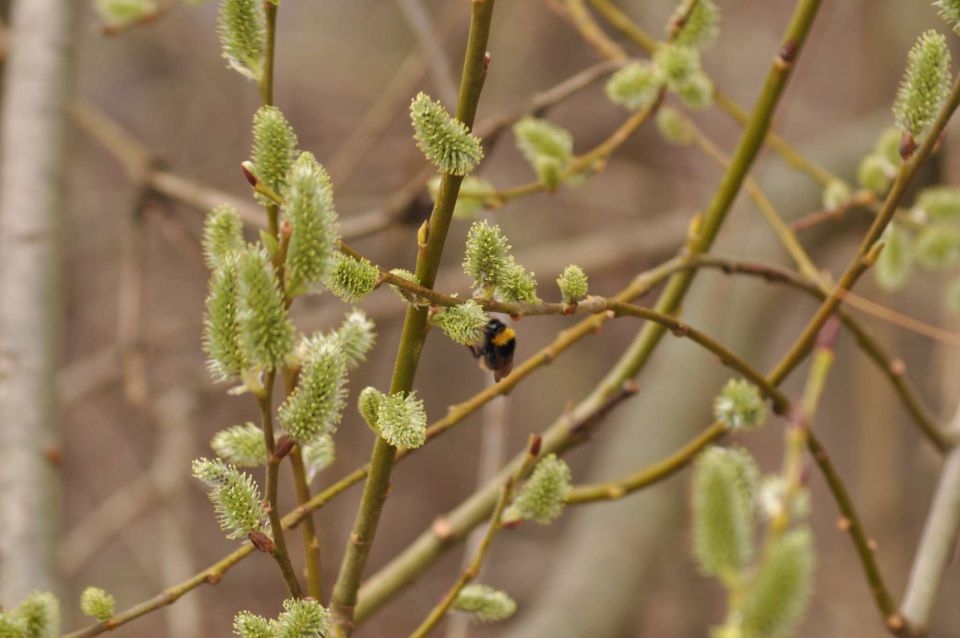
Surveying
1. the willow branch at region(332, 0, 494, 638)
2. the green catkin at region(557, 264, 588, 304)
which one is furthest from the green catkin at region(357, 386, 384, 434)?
the green catkin at region(557, 264, 588, 304)

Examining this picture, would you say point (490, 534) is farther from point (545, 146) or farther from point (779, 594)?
point (545, 146)

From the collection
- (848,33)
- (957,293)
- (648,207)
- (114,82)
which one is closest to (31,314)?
(957,293)

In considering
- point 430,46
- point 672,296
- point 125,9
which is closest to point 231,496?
point 672,296

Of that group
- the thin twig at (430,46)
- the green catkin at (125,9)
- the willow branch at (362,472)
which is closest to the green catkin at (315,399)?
the willow branch at (362,472)

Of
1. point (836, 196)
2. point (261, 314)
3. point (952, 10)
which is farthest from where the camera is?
point (836, 196)

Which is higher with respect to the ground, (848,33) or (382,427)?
(848,33)

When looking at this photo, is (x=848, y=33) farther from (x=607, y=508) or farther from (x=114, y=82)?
(x=114, y=82)

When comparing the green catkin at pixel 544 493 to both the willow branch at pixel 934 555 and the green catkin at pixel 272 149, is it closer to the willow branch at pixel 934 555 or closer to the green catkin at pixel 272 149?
the green catkin at pixel 272 149
